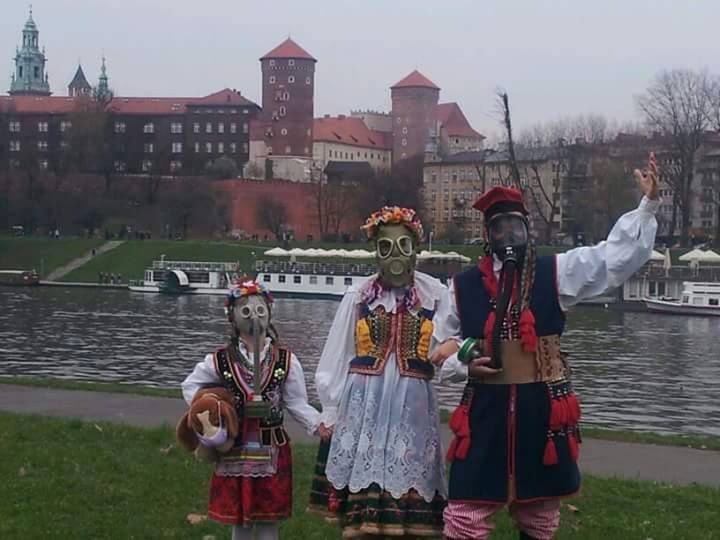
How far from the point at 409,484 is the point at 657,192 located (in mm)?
1897

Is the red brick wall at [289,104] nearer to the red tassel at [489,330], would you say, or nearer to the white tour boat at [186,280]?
the white tour boat at [186,280]

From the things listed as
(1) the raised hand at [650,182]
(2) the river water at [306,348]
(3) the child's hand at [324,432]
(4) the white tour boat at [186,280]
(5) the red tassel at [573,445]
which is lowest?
(2) the river water at [306,348]

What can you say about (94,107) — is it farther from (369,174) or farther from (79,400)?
(79,400)

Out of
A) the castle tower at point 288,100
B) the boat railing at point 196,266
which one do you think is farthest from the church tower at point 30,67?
the boat railing at point 196,266

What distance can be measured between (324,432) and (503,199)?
62.4 inches

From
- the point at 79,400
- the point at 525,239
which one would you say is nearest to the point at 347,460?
the point at 525,239

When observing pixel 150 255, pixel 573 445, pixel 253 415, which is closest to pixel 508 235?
pixel 573 445

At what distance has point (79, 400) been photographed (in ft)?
44.3

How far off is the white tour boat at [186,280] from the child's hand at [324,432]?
1977 inches

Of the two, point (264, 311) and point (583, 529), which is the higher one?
point (264, 311)

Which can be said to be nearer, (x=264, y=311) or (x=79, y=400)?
(x=264, y=311)

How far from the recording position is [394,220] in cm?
631

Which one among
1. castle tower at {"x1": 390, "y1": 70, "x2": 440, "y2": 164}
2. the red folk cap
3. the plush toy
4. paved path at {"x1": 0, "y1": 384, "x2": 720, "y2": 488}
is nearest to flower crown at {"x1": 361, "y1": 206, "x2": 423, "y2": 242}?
the red folk cap

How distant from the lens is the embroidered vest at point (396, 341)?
238 inches
